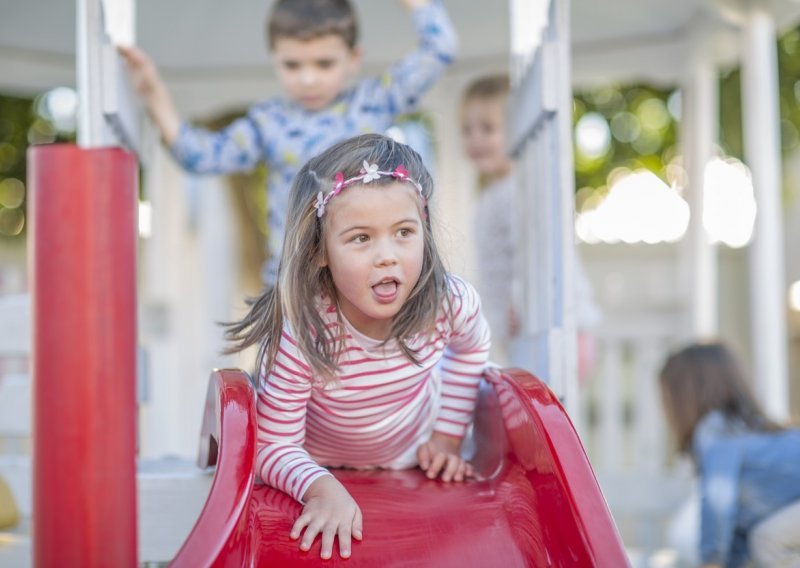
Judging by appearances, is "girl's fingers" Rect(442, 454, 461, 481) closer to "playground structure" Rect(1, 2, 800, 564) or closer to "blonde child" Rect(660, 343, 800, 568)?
"blonde child" Rect(660, 343, 800, 568)

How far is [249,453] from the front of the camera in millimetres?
1643

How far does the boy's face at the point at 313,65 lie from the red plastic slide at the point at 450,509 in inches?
49.2

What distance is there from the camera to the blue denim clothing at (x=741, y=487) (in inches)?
122

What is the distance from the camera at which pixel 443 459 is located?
204cm

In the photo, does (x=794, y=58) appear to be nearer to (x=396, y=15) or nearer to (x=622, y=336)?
(x=622, y=336)

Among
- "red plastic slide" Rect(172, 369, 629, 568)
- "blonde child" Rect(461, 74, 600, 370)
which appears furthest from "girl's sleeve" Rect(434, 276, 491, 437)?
"blonde child" Rect(461, 74, 600, 370)

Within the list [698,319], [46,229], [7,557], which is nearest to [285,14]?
[7,557]

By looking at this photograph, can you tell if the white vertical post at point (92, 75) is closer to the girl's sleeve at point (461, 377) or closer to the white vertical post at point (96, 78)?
the white vertical post at point (96, 78)

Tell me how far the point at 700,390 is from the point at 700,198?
1163 millimetres

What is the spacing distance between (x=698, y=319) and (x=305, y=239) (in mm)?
2933

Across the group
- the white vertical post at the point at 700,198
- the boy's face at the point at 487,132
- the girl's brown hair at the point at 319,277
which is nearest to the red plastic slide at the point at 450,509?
the girl's brown hair at the point at 319,277

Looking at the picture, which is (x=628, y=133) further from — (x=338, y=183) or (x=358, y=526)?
(x=358, y=526)

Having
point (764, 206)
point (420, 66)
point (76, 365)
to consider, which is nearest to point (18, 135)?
point (420, 66)

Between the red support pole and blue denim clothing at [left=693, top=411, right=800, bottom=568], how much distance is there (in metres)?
2.35
